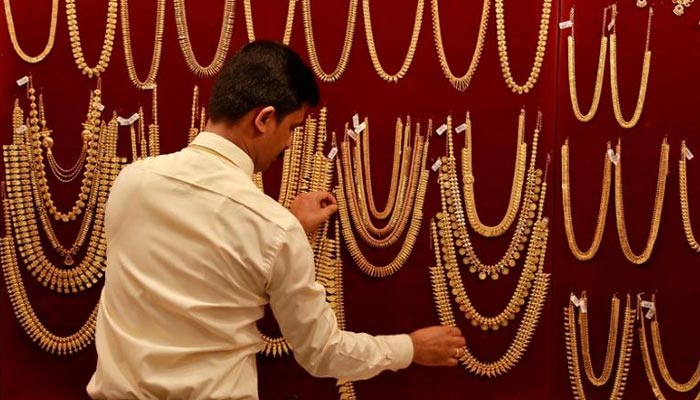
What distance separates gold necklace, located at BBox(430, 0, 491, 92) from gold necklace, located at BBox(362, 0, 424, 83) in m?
0.05

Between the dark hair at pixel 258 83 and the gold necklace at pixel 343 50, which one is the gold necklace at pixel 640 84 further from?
the dark hair at pixel 258 83

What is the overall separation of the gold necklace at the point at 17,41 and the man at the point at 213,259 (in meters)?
0.90

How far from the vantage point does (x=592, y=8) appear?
257cm

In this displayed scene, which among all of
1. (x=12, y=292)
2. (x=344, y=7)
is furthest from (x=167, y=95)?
(x=12, y=292)

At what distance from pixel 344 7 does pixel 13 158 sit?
3.76 feet

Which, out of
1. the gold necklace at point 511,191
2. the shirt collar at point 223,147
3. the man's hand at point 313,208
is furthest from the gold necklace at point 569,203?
the shirt collar at point 223,147

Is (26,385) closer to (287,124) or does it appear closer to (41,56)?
(41,56)

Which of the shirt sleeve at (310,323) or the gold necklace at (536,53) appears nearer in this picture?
the shirt sleeve at (310,323)

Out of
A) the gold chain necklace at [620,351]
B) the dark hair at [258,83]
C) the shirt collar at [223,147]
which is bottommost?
the gold chain necklace at [620,351]

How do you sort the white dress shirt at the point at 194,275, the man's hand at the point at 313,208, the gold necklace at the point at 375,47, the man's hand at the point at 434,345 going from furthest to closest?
1. the gold necklace at the point at 375,47
2. the man's hand at the point at 313,208
3. the man's hand at the point at 434,345
4. the white dress shirt at the point at 194,275

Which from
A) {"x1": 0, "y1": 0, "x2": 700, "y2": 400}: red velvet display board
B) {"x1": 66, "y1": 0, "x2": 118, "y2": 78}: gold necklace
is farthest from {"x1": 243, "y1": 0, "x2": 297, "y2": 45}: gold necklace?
{"x1": 66, "y1": 0, "x2": 118, "y2": 78}: gold necklace

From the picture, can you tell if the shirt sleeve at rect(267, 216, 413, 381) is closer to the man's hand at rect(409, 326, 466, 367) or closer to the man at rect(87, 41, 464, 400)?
the man at rect(87, 41, 464, 400)

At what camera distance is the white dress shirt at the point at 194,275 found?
5.53ft

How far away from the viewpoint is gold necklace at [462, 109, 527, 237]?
2.57 meters
